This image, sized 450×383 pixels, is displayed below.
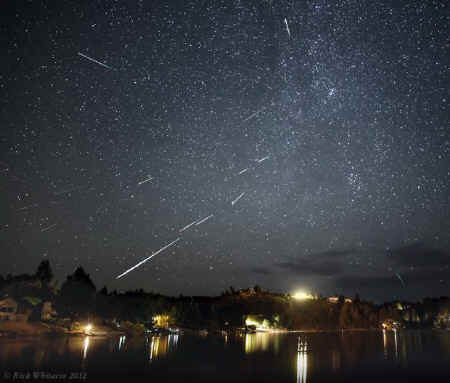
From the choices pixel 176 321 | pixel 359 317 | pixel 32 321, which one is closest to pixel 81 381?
pixel 32 321

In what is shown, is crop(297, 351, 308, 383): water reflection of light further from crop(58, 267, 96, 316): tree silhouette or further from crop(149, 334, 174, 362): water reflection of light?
crop(58, 267, 96, 316): tree silhouette

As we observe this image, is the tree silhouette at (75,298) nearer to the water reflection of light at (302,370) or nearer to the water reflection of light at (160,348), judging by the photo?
the water reflection of light at (160,348)

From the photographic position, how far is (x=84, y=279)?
315ft

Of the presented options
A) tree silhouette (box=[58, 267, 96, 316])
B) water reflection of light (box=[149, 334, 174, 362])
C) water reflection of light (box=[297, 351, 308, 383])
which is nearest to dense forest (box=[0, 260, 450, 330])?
tree silhouette (box=[58, 267, 96, 316])

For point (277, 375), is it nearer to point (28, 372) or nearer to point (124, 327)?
point (28, 372)

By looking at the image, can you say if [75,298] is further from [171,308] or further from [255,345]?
[255,345]

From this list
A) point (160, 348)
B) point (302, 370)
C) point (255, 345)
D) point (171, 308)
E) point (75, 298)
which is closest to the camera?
point (302, 370)

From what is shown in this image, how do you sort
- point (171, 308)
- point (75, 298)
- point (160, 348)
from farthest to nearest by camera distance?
point (171, 308)
point (75, 298)
point (160, 348)

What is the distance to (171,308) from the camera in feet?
380

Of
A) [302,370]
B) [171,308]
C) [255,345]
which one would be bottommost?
[255,345]

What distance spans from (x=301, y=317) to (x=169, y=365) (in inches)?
5066

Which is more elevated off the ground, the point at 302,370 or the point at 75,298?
the point at 75,298

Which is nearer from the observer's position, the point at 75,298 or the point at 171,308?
the point at 75,298

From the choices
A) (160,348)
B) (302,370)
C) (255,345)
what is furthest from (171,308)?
(302,370)
